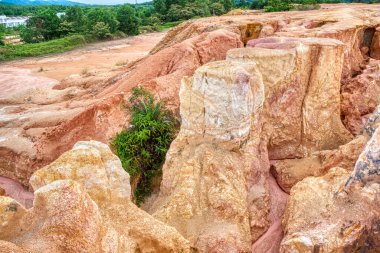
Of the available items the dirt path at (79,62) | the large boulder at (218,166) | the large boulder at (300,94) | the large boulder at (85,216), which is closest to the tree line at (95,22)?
the dirt path at (79,62)

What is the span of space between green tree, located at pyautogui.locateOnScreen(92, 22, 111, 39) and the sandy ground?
1189 millimetres

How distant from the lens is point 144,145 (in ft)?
26.1

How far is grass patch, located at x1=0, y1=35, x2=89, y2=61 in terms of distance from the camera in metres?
30.2

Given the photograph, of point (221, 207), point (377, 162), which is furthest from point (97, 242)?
point (377, 162)

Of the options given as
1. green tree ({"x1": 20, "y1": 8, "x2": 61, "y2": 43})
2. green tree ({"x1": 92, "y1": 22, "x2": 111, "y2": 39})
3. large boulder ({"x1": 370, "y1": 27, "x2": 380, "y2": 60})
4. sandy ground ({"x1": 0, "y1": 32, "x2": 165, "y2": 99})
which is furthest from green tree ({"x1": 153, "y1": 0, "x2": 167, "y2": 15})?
large boulder ({"x1": 370, "y1": 27, "x2": 380, "y2": 60})

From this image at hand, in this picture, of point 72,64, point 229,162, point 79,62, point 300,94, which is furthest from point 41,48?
point 229,162

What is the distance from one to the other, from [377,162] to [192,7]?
3944 cm

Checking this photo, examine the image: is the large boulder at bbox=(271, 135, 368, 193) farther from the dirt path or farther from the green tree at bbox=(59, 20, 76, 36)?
the green tree at bbox=(59, 20, 76, 36)

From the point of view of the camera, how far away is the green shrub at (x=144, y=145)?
7691mm

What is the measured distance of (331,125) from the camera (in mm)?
8391

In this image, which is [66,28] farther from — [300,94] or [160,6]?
[300,94]

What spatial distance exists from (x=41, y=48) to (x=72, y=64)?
27.9 ft

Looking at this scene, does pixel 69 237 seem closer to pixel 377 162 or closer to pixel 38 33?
pixel 377 162

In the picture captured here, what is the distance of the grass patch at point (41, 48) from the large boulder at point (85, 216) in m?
27.4
